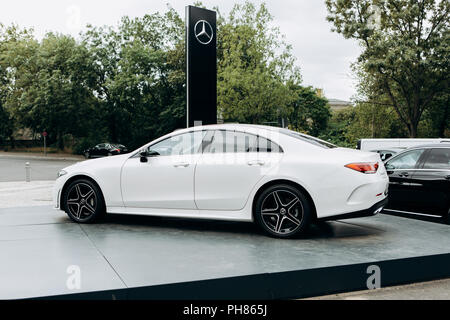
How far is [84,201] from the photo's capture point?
20.8 feet

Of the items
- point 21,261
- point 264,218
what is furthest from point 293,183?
point 21,261

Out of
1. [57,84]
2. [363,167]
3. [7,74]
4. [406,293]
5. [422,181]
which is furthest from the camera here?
[7,74]

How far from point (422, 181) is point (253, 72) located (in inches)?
962

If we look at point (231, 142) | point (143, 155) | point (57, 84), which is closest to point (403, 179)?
point (231, 142)

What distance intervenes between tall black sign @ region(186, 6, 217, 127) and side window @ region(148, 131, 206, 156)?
11.7 feet

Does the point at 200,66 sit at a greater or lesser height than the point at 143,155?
greater

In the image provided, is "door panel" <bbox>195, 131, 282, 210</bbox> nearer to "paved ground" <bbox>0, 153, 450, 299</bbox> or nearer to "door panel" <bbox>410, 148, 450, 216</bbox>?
"paved ground" <bbox>0, 153, 450, 299</bbox>

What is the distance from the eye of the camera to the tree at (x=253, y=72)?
30500 mm

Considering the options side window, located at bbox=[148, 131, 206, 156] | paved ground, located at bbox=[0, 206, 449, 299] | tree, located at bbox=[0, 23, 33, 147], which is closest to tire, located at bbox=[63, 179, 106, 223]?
paved ground, located at bbox=[0, 206, 449, 299]

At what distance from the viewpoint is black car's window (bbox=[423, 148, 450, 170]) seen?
7219mm

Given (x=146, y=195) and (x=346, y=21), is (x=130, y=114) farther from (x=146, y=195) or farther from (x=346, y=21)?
(x=146, y=195)

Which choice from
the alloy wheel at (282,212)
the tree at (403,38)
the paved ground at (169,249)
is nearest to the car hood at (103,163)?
the paved ground at (169,249)

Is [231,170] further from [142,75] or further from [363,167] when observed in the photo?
[142,75]

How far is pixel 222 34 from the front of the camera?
109ft
